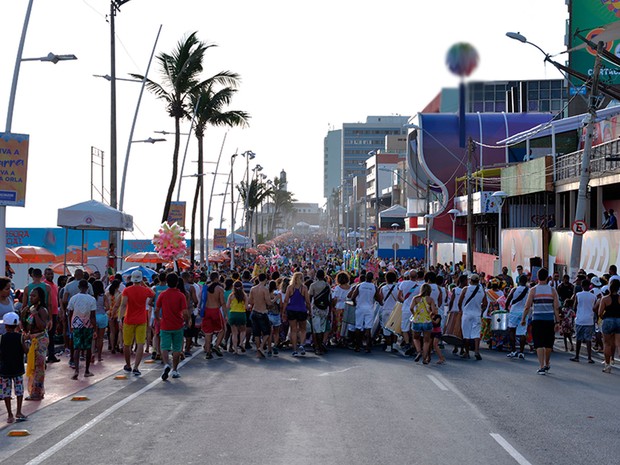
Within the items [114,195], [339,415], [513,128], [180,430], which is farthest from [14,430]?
[513,128]

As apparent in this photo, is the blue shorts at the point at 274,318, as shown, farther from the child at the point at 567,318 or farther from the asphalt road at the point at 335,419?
the child at the point at 567,318

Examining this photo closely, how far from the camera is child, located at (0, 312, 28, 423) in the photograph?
10336mm

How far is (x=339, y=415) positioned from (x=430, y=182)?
58544 millimetres

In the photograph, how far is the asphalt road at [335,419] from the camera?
8.29 m

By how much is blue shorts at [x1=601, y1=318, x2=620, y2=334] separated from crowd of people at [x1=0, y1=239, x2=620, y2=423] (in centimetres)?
2

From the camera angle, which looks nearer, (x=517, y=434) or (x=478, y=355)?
(x=517, y=434)

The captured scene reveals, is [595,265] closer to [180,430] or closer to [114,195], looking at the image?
[114,195]

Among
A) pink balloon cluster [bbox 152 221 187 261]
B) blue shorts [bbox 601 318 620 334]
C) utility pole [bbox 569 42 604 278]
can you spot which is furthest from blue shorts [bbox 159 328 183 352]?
pink balloon cluster [bbox 152 221 187 261]

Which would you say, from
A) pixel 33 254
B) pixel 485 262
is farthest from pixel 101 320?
pixel 485 262

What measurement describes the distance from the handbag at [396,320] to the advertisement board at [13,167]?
7.73 meters

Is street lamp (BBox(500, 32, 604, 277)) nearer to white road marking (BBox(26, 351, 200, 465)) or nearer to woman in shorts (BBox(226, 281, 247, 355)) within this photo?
woman in shorts (BBox(226, 281, 247, 355))

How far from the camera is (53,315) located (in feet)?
52.7

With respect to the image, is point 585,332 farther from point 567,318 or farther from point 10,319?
point 10,319

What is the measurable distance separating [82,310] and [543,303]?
7634mm
